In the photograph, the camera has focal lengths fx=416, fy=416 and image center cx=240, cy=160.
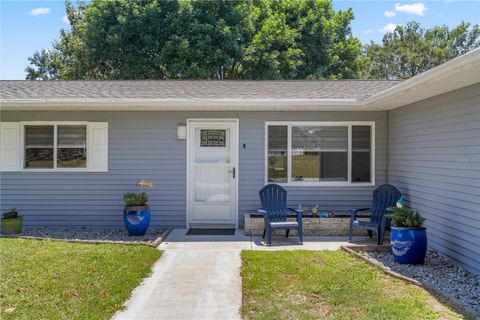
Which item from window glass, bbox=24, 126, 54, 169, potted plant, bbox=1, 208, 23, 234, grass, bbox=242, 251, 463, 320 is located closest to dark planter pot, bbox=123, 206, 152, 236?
potted plant, bbox=1, 208, 23, 234

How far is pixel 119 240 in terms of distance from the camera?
6.84 m

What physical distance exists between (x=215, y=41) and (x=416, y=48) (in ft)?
50.3

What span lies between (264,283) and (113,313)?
1599 millimetres

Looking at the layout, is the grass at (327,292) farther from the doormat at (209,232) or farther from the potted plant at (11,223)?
the potted plant at (11,223)

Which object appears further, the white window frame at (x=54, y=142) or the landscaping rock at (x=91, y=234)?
the white window frame at (x=54, y=142)

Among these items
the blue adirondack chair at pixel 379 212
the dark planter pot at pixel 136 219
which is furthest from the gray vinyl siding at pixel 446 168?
the dark planter pot at pixel 136 219

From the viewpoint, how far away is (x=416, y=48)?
84.1 feet

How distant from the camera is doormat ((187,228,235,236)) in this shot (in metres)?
7.41

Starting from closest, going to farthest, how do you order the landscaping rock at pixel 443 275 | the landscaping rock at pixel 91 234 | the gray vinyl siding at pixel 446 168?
the landscaping rock at pixel 443 275
the gray vinyl siding at pixel 446 168
the landscaping rock at pixel 91 234

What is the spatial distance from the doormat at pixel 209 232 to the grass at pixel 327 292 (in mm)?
1899

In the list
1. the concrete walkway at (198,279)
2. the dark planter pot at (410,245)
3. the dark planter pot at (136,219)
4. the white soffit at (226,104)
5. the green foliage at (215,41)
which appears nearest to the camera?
the concrete walkway at (198,279)

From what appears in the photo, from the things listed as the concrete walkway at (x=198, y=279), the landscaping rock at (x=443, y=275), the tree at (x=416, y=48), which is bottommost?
the concrete walkway at (x=198, y=279)

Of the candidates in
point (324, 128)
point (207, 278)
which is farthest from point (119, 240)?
point (324, 128)

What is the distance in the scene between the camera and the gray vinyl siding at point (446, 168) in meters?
4.98
